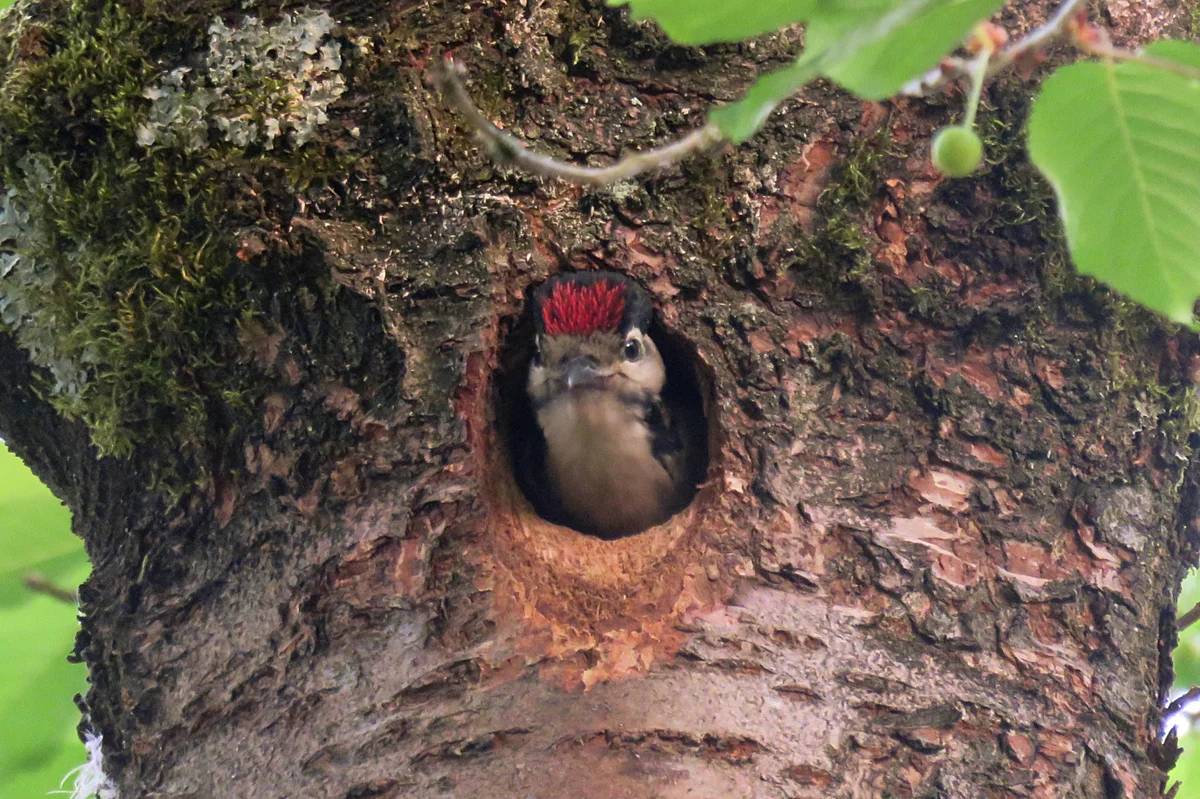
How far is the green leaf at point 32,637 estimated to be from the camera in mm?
3324

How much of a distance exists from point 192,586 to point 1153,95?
7.11 ft

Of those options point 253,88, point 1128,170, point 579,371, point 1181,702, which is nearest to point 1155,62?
point 1128,170

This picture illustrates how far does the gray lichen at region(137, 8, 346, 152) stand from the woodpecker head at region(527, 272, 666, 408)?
82 cm

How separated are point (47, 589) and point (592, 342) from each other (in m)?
1.87

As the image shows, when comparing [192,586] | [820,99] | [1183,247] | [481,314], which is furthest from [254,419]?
[1183,247]

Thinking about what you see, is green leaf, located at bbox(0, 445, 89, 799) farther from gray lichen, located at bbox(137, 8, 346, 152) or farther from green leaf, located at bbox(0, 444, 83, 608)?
gray lichen, located at bbox(137, 8, 346, 152)

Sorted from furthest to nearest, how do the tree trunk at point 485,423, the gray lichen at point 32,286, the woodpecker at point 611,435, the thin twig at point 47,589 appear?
the woodpecker at point 611,435 → the thin twig at point 47,589 → the gray lichen at point 32,286 → the tree trunk at point 485,423

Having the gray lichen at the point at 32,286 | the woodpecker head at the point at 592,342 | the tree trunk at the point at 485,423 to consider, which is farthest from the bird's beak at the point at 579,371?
the gray lichen at the point at 32,286

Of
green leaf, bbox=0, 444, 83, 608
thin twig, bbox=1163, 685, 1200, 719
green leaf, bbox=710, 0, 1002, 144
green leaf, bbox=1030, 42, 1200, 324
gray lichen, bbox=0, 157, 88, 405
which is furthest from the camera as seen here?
green leaf, bbox=0, 444, 83, 608

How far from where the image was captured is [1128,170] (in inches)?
42.2

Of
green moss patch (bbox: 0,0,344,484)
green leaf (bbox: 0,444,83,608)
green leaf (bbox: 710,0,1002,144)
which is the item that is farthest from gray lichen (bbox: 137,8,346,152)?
green leaf (bbox: 710,0,1002,144)

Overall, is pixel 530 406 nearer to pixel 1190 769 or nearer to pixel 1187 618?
pixel 1187 618

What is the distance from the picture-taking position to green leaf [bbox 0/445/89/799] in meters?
3.32

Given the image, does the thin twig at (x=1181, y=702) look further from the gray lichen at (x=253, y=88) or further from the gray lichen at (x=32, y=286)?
the gray lichen at (x=32, y=286)
